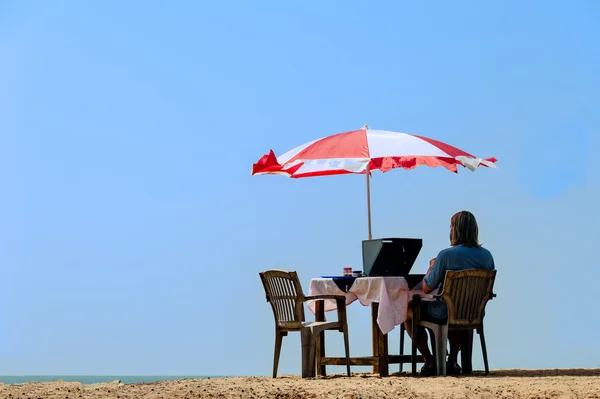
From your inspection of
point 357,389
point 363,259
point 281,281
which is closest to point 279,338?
point 281,281

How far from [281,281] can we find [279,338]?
613 millimetres

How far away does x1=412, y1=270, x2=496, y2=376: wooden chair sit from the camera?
8230 millimetres

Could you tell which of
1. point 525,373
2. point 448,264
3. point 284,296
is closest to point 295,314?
point 284,296

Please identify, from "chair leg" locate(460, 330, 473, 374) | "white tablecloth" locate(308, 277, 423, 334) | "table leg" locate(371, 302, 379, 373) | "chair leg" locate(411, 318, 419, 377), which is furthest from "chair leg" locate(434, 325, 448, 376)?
"table leg" locate(371, 302, 379, 373)

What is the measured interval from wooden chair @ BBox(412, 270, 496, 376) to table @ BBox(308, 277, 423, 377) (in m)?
0.16

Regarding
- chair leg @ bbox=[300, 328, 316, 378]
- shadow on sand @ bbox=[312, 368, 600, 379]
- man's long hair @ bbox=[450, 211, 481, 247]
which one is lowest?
shadow on sand @ bbox=[312, 368, 600, 379]

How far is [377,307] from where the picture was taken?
28.1 feet

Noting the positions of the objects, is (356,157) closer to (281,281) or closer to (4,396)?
(281,281)

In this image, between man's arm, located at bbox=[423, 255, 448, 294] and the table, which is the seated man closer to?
man's arm, located at bbox=[423, 255, 448, 294]

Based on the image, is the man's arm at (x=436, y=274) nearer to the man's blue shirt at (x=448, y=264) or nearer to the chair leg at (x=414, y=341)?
the man's blue shirt at (x=448, y=264)

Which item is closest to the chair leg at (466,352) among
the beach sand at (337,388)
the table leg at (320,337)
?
the beach sand at (337,388)

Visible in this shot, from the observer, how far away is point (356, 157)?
8.76m

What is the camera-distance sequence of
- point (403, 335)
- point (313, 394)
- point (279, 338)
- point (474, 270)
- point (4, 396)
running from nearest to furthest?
point (313, 394) < point (4, 396) < point (474, 270) < point (279, 338) < point (403, 335)

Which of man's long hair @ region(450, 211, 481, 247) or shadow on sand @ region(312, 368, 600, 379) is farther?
shadow on sand @ region(312, 368, 600, 379)
